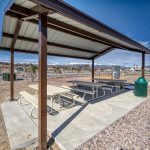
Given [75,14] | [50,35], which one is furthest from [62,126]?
[50,35]

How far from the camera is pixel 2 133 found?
3541 mm

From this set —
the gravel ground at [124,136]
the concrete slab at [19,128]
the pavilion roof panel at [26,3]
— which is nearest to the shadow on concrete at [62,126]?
the concrete slab at [19,128]

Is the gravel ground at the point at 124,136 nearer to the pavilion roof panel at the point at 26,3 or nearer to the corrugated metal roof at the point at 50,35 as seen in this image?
the corrugated metal roof at the point at 50,35

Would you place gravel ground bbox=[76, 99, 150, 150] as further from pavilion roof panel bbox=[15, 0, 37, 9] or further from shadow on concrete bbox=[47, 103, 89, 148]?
pavilion roof panel bbox=[15, 0, 37, 9]

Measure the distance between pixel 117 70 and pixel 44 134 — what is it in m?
15.8

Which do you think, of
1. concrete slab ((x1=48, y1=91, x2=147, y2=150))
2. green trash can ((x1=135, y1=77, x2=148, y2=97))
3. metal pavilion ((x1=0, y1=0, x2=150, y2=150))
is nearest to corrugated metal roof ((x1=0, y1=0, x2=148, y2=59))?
metal pavilion ((x1=0, y1=0, x2=150, y2=150))

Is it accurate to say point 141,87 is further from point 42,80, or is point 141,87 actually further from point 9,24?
point 9,24

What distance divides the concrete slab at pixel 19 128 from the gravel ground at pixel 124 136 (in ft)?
3.80

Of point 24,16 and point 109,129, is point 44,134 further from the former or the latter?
point 24,16

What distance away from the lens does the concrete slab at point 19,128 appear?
3033mm

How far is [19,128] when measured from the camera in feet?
12.0

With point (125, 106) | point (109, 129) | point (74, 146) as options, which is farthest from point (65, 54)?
point (74, 146)

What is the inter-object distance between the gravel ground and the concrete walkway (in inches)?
6.7

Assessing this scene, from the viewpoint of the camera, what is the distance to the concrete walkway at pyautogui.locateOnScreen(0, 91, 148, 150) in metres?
3.14
